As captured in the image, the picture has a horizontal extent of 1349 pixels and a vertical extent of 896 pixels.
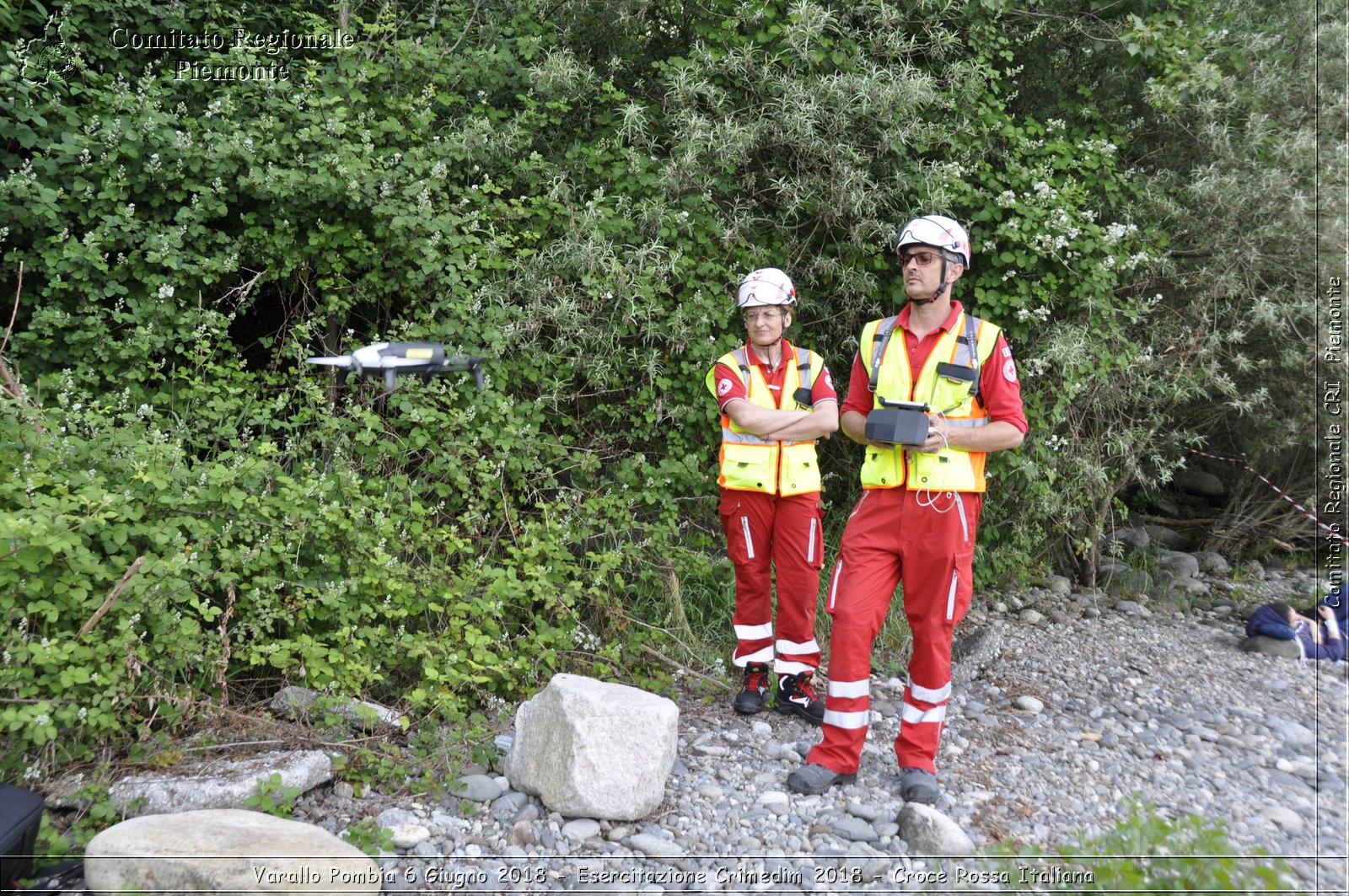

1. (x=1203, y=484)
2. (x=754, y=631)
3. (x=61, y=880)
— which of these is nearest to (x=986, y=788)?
(x=754, y=631)

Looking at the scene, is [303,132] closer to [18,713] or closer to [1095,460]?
[18,713]

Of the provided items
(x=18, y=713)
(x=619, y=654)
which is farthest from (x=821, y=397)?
(x=18, y=713)

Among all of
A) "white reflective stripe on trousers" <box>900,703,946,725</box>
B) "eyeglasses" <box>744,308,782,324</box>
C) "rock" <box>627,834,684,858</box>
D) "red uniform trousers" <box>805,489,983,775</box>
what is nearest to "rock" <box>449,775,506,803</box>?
"rock" <box>627,834,684,858</box>

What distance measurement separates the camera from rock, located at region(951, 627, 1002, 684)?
5700 mm

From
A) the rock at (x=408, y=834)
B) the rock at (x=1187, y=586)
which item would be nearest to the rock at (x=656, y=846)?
the rock at (x=408, y=834)

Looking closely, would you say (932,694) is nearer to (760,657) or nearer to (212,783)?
(760,657)

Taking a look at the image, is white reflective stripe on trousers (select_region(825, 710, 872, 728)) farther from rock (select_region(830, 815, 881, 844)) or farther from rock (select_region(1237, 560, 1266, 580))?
rock (select_region(1237, 560, 1266, 580))

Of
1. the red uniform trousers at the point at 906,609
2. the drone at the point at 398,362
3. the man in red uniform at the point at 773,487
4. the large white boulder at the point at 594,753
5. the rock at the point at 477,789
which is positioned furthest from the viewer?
the man in red uniform at the point at 773,487

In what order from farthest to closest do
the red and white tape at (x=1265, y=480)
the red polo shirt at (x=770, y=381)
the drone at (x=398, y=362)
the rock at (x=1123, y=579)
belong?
1. the rock at (x=1123, y=579)
2. the red and white tape at (x=1265, y=480)
3. the red polo shirt at (x=770, y=381)
4. the drone at (x=398, y=362)

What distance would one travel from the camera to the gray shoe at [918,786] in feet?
13.0

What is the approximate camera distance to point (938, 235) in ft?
13.4

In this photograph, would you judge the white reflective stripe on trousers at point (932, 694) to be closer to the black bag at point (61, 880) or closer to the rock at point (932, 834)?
the rock at point (932, 834)

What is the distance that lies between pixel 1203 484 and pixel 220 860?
790cm

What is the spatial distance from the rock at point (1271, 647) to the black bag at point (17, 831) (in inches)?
239
